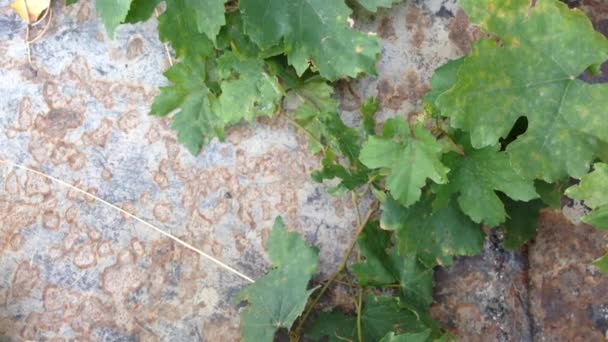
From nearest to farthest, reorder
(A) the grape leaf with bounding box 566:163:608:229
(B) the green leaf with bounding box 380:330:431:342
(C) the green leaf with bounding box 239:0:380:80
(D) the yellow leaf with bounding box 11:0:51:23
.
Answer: (A) the grape leaf with bounding box 566:163:608:229 → (B) the green leaf with bounding box 380:330:431:342 → (C) the green leaf with bounding box 239:0:380:80 → (D) the yellow leaf with bounding box 11:0:51:23

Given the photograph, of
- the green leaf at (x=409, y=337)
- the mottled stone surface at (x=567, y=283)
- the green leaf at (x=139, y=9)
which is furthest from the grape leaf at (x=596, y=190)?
the green leaf at (x=139, y=9)

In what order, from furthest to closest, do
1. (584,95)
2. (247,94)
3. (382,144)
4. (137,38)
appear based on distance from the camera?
(137,38) < (247,94) < (382,144) < (584,95)

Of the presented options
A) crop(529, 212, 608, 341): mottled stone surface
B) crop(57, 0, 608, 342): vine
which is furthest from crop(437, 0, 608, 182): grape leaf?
crop(529, 212, 608, 341): mottled stone surface

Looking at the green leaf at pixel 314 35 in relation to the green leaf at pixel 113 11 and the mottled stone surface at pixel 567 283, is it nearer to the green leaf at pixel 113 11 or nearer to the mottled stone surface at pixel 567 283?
the green leaf at pixel 113 11

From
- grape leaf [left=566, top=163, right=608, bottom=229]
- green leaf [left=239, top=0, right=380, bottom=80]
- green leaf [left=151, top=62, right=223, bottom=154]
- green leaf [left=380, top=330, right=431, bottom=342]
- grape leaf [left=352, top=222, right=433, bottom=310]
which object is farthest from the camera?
green leaf [left=151, top=62, right=223, bottom=154]

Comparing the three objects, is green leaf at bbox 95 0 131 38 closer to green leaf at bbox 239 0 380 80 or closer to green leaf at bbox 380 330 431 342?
green leaf at bbox 239 0 380 80

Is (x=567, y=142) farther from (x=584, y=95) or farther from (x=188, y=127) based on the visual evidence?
(x=188, y=127)

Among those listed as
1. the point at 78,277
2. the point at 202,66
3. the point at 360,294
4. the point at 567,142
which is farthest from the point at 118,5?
the point at 567,142
